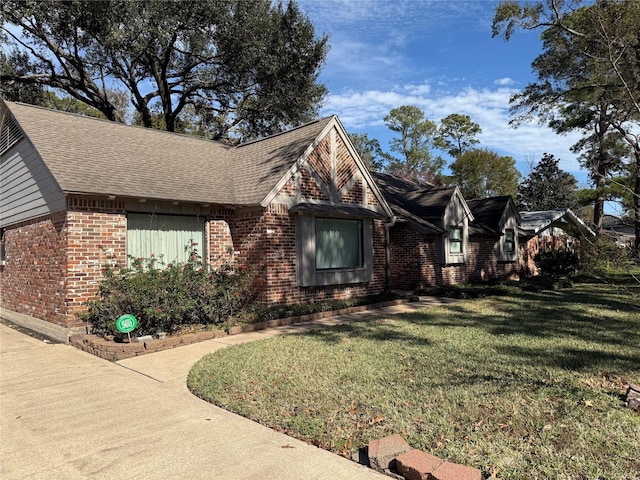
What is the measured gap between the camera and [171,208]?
1035 cm

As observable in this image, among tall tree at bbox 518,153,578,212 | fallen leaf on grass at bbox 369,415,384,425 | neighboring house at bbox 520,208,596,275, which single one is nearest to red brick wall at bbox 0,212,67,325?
fallen leaf on grass at bbox 369,415,384,425

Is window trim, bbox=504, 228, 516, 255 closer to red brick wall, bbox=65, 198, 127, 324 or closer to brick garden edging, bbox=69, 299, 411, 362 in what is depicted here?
brick garden edging, bbox=69, 299, 411, 362

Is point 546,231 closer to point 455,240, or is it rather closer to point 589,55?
point 455,240

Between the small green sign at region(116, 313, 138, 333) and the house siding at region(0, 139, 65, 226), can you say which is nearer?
the small green sign at region(116, 313, 138, 333)

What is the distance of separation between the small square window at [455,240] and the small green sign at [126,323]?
45.0 ft

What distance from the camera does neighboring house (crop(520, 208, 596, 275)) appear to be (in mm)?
23656

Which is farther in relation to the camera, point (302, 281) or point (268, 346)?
point (302, 281)

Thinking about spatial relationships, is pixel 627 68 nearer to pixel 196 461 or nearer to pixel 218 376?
pixel 218 376

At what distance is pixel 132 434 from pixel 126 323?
368 cm

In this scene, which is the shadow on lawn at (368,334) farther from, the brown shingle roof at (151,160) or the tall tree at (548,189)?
the tall tree at (548,189)

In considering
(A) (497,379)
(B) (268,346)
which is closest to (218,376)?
(B) (268,346)

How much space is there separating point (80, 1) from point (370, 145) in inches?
1519

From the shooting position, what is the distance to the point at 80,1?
1728 centimetres

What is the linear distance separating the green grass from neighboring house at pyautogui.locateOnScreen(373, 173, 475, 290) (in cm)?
765
